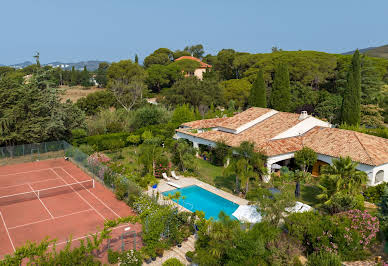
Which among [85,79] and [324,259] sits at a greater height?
[85,79]

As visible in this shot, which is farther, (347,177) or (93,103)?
(93,103)

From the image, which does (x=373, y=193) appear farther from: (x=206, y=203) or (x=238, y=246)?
(x=238, y=246)

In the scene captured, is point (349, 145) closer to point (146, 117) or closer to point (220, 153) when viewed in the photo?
point (220, 153)

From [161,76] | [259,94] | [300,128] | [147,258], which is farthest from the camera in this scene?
[161,76]

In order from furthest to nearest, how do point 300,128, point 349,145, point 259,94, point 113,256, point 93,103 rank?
1. point 93,103
2. point 259,94
3. point 300,128
4. point 349,145
5. point 113,256

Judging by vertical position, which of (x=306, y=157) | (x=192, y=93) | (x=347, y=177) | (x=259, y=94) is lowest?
(x=306, y=157)

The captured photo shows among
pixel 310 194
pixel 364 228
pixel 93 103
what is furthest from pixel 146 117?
pixel 364 228
